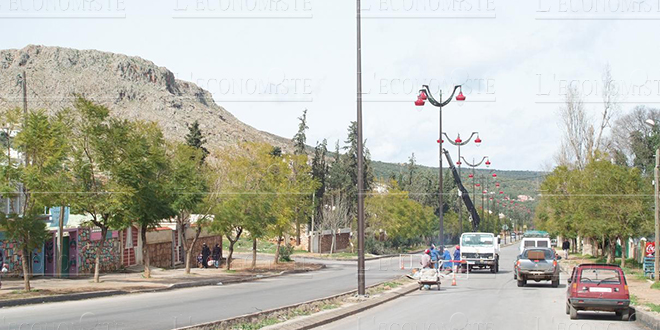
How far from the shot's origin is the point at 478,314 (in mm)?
17734

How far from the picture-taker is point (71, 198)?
26.3m

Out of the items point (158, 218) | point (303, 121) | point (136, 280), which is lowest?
point (136, 280)

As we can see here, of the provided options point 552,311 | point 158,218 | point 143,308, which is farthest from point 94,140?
point 552,311

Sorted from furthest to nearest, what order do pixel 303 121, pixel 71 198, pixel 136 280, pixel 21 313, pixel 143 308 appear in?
pixel 303 121 → pixel 136 280 → pixel 71 198 → pixel 143 308 → pixel 21 313

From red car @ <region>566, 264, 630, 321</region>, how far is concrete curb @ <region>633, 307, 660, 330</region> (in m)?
0.37

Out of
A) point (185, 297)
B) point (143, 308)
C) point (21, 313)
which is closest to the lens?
point (21, 313)

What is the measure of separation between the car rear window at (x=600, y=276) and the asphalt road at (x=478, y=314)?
3.42 ft

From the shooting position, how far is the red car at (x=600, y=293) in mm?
16984

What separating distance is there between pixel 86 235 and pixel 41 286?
418 inches

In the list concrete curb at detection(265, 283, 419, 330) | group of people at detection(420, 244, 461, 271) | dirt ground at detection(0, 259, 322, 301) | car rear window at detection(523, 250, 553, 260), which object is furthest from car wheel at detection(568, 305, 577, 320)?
dirt ground at detection(0, 259, 322, 301)

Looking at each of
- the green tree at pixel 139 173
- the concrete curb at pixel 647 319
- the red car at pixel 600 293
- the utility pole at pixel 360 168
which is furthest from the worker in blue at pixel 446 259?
the red car at pixel 600 293

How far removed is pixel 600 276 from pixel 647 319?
150 centimetres

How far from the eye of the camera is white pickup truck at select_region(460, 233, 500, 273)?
4000cm

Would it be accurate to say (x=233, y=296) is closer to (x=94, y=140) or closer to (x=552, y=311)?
(x=94, y=140)
